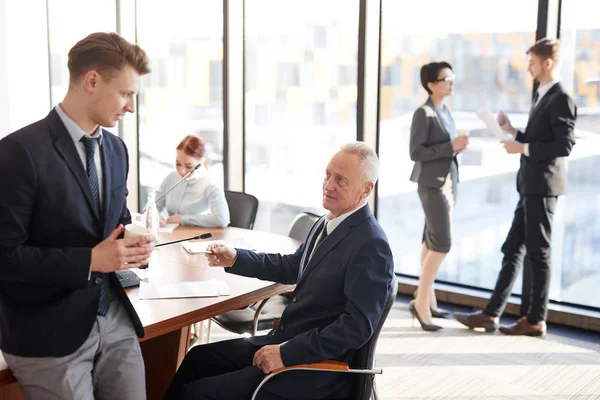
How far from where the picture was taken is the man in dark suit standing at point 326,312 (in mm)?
2326

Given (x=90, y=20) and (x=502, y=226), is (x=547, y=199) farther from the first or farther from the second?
(x=90, y=20)

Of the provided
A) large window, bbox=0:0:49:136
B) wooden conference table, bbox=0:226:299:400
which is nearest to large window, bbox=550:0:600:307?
wooden conference table, bbox=0:226:299:400

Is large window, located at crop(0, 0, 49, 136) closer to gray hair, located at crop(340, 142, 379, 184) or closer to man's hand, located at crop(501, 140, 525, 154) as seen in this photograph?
man's hand, located at crop(501, 140, 525, 154)

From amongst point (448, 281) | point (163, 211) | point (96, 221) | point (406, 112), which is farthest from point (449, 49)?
point (96, 221)

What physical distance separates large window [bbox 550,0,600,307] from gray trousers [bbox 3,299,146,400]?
347cm

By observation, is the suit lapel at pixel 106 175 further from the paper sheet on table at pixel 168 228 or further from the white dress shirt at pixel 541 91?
the white dress shirt at pixel 541 91

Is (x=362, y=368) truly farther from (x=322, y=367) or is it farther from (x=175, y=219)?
(x=175, y=219)

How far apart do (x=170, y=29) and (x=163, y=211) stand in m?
2.76

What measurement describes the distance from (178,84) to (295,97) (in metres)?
1.34

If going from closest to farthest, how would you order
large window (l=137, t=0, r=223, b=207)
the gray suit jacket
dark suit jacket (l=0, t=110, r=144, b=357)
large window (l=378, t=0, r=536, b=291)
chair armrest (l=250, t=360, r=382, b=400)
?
dark suit jacket (l=0, t=110, r=144, b=357) → chair armrest (l=250, t=360, r=382, b=400) → the gray suit jacket → large window (l=378, t=0, r=536, b=291) → large window (l=137, t=0, r=223, b=207)

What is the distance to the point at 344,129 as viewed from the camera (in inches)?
221

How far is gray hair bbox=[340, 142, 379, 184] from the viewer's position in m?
2.56

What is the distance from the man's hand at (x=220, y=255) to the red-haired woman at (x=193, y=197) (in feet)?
4.88

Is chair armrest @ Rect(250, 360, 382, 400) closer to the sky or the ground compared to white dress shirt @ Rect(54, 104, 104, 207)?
closer to the ground
